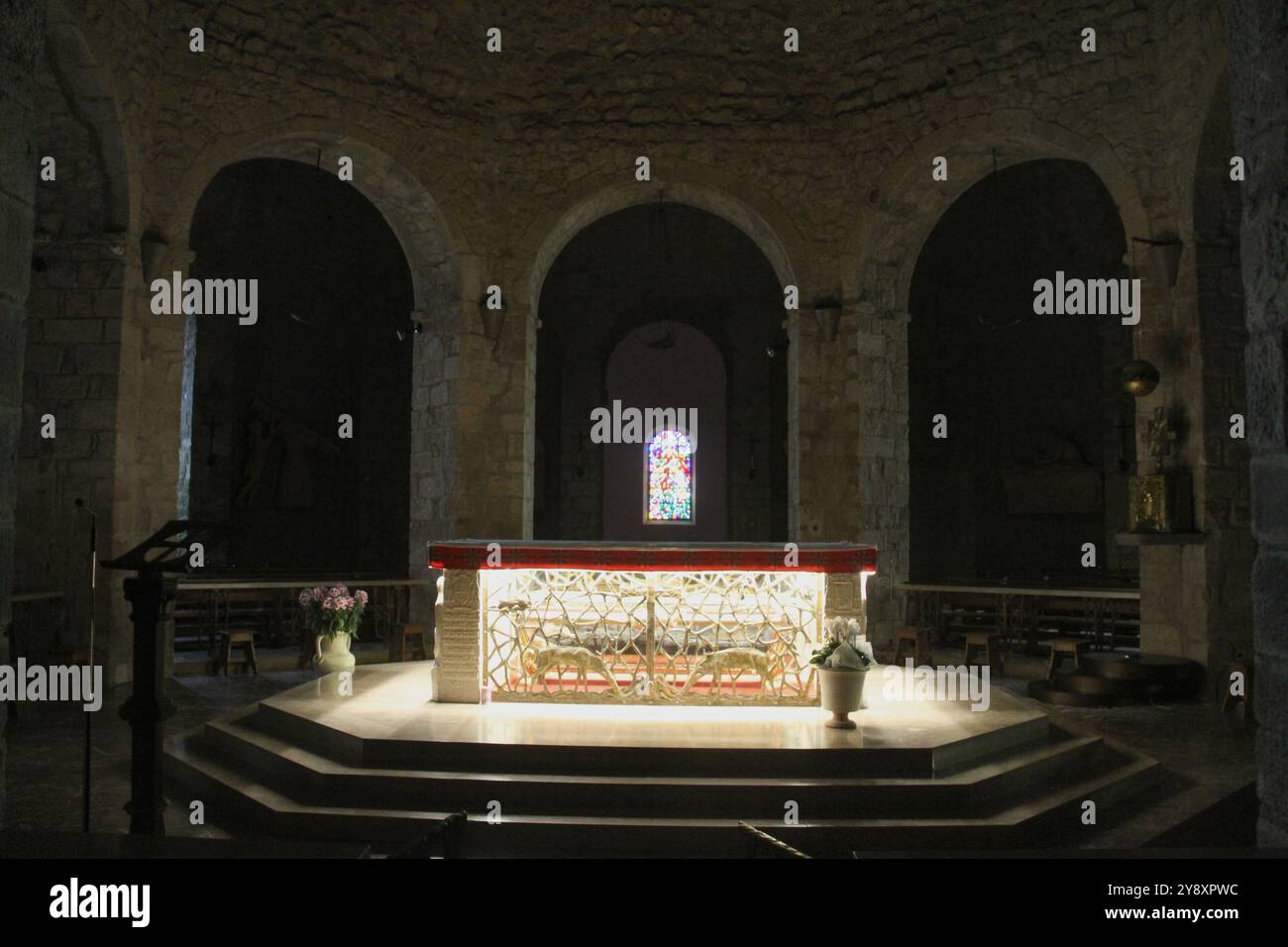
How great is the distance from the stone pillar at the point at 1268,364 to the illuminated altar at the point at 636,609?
363 cm

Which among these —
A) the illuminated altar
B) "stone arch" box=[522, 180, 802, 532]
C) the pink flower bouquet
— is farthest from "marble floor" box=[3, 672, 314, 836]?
"stone arch" box=[522, 180, 802, 532]

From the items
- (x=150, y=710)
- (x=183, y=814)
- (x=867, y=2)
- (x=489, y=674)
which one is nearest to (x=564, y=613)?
(x=489, y=674)

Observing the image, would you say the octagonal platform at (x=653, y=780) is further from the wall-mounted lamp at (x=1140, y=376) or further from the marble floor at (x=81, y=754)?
the wall-mounted lamp at (x=1140, y=376)

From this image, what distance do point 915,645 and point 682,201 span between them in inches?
230

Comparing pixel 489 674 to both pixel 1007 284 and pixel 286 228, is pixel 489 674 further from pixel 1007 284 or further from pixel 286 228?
pixel 1007 284

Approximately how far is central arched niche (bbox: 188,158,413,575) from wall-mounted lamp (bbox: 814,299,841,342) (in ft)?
26.1

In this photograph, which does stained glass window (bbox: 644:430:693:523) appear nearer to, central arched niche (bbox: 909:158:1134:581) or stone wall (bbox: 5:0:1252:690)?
central arched niche (bbox: 909:158:1134:581)

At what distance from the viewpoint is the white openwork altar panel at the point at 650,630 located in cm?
640

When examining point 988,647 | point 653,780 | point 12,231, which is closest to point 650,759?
point 653,780

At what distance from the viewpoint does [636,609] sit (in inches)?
258

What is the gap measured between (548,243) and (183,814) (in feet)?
25.4

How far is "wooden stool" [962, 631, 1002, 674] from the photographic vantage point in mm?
9586

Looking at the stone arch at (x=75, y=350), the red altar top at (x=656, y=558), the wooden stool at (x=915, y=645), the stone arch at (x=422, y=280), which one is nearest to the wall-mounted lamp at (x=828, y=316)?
the wooden stool at (x=915, y=645)

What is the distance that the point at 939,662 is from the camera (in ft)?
34.1
